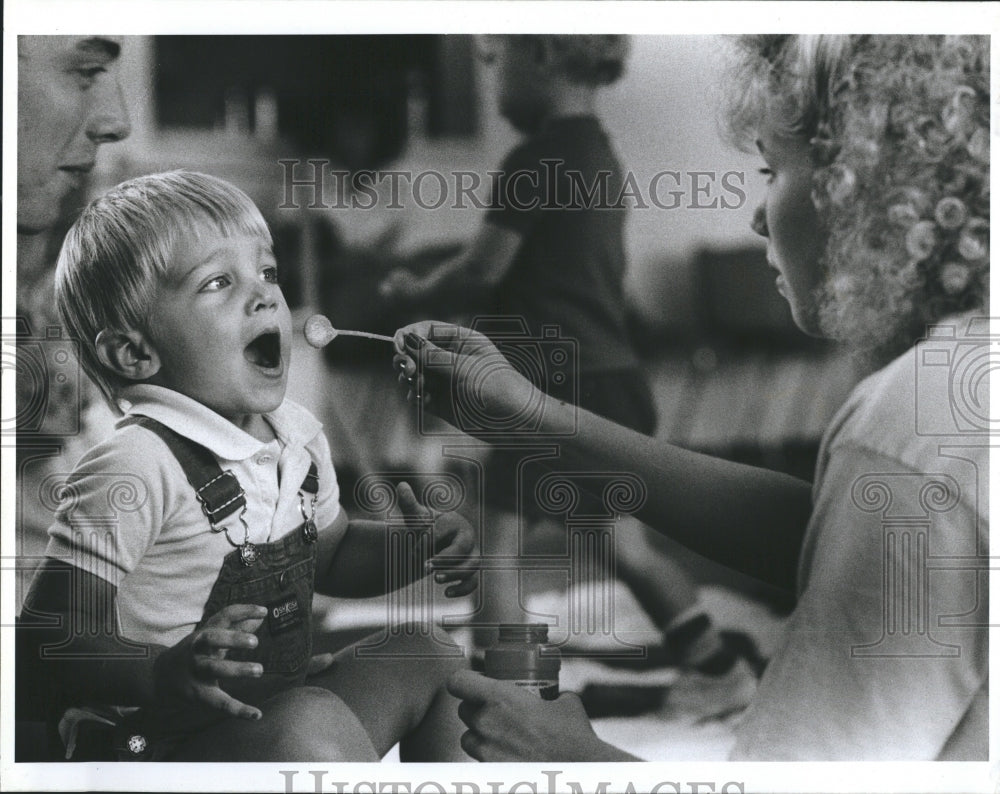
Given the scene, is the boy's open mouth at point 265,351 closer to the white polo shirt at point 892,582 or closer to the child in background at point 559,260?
the child in background at point 559,260

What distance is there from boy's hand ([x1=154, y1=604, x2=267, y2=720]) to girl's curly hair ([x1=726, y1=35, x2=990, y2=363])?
1670 mm

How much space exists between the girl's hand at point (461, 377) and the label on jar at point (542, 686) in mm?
657

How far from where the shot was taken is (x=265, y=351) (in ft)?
9.70

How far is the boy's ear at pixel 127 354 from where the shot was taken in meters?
2.93

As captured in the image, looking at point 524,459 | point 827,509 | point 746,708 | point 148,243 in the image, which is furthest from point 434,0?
point 746,708

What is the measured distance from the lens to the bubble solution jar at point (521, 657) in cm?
299

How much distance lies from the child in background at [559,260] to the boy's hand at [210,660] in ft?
Answer: 2.07

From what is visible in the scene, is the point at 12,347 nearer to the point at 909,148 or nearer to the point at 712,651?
the point at 712,651

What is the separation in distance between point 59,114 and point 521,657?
1.83 metres

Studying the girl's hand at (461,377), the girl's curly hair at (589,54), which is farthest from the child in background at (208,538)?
the girl's curly hair at (589,54)

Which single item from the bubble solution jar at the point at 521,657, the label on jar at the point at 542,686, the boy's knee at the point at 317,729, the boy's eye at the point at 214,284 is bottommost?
the boy's knee at the point at 317,729

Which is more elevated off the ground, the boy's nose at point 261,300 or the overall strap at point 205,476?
the boy's nose at point 261,300

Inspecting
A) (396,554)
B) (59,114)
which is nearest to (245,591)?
(396,554)

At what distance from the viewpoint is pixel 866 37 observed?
298cm
